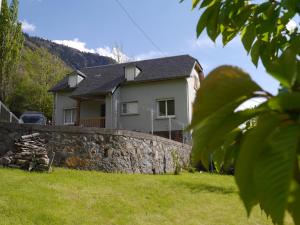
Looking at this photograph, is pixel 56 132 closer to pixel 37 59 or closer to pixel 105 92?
pixel 105 92

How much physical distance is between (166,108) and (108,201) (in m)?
15.6

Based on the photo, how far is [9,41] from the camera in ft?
114

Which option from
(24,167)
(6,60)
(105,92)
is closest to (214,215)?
(24,167)

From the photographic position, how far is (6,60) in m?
35.1

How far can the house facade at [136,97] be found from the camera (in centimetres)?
2377

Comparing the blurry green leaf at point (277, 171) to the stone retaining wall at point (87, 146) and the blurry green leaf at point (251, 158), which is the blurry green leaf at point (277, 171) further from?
the stone retaining wall at point (87, 146)

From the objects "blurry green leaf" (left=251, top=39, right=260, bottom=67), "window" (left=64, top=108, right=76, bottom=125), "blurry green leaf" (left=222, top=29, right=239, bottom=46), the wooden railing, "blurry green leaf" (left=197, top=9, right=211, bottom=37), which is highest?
"window" (left=64, top=108, right=76, bottom=125)

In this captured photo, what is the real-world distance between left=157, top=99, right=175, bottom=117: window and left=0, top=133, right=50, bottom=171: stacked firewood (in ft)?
40.7

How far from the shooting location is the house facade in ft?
78.0

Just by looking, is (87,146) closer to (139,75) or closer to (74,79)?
(139,75)

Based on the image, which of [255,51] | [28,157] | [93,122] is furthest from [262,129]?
[93,122]

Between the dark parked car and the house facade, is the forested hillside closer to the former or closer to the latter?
the house facade

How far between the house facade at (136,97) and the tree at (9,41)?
10.2 m

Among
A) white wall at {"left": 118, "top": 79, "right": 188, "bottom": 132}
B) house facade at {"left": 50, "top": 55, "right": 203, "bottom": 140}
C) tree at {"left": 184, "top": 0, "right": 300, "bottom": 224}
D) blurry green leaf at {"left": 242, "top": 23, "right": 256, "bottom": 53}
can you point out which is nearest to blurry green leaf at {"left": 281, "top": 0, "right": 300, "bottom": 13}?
blurry green leaf at {"left": 242, "top": 23, "right": 256, "bottom": 53}
